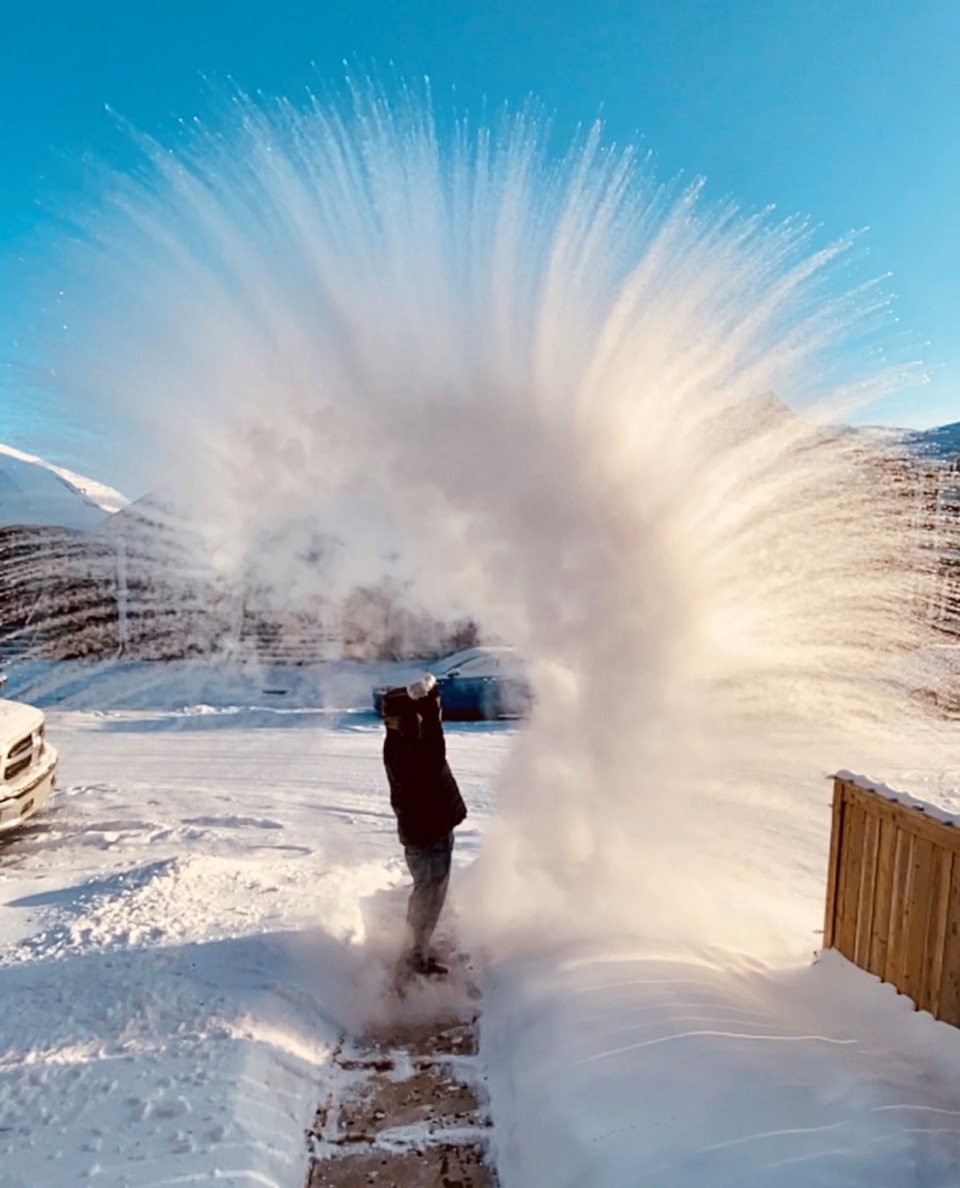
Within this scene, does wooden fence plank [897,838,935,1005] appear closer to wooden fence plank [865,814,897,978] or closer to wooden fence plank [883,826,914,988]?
wooden fence plank [883,826,914,988]

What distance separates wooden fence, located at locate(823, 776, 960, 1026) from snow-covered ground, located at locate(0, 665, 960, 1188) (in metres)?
0.14

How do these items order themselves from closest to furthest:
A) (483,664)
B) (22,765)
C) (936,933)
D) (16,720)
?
1. (936,933)
2. (22,765)
3. (16,720)
4. (483,664)

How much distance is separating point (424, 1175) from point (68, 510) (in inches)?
683

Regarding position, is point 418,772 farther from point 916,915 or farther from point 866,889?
point 916,915

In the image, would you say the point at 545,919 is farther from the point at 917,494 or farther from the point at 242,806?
the point at 917,494

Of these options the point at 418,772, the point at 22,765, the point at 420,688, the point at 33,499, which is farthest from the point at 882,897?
the point at 33,499

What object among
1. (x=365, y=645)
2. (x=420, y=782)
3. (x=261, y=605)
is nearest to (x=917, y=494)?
(x=420, y=782)

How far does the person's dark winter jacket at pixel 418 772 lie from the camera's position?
16.1ft

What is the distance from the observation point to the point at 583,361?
6387mm

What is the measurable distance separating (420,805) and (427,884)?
0.45 metres

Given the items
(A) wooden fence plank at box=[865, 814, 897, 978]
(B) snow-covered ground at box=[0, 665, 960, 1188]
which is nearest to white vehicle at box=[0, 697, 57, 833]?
(B) snow-covered ground at box=[0, 665, 960, 1188]

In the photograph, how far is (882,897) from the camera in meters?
4.33

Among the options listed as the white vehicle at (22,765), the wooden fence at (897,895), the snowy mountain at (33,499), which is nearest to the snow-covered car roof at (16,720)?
the white vehicle at (22,765)

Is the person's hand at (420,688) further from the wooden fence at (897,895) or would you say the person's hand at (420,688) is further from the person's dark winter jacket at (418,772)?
the wooden fence at (897,895)
